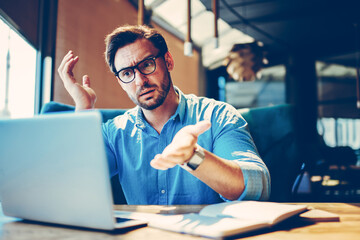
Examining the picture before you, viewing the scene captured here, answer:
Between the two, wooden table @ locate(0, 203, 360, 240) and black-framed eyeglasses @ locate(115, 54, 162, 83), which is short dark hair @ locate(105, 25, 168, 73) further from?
wooden table @ locate(0, 203, 360, 240)

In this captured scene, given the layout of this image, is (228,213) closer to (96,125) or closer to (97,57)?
(96,125)

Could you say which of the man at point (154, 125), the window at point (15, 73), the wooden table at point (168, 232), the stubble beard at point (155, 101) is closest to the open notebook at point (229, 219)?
the wooden table at point (168, 232)

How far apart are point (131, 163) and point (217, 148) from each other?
1.46 feet

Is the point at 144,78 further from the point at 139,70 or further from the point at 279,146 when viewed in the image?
the point at 279,146

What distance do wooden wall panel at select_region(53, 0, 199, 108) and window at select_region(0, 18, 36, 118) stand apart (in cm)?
28

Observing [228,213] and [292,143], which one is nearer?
[228,213]

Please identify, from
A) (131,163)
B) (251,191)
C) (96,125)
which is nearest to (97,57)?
(131,163)

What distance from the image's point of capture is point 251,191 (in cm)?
106

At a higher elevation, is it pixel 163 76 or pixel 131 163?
pixel 163 76

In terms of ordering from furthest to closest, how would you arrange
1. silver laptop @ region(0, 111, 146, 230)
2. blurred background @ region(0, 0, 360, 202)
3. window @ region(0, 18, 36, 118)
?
blurred background @ region(0, 0, 360, 202) < window @ region(0, 18, 36, 118) < silver laptop @ region(0, 111, 146, 230)

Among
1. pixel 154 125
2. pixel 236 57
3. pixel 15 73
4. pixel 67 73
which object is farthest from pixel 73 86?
pixel 236 57

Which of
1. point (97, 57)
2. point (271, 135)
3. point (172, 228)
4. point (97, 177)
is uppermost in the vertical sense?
point (97, 57)

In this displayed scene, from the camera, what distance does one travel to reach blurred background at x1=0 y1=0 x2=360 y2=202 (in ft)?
8.85

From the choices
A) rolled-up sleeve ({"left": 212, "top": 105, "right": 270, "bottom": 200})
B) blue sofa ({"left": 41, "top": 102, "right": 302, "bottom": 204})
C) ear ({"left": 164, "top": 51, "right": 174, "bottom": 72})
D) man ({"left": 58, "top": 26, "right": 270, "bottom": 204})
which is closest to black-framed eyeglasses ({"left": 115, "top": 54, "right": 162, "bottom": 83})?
man ({"left": 58, "top": 26, "right": 270, "bottom": 204})
